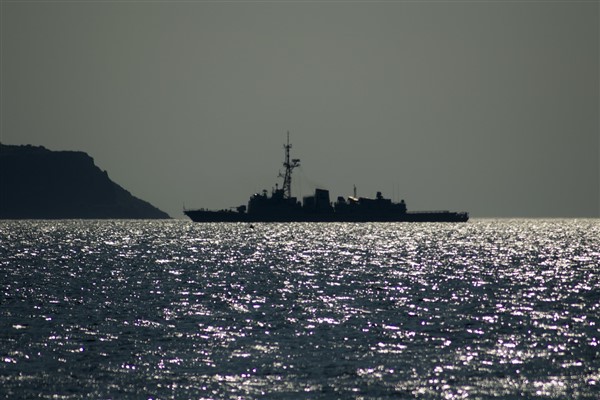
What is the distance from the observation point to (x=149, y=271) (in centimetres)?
8919

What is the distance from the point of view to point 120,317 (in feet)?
174

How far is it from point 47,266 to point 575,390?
71.1 metres

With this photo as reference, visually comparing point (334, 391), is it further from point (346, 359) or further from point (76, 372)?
point (76, 372)

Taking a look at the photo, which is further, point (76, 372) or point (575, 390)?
point (76, 372)

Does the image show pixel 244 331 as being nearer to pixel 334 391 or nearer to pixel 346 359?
pixel 346 359

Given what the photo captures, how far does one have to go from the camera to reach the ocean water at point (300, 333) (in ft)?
115

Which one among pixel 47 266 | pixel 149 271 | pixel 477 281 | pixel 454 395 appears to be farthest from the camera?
pixel 47 266

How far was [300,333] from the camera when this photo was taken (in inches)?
1857

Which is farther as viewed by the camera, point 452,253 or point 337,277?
point 452,253

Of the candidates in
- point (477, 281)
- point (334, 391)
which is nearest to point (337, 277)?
point (477, 281)

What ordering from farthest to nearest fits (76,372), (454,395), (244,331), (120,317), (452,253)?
1. (452,253)
2. (120,317)
3. (244,331)
4. (76,372)
5. (454,395)

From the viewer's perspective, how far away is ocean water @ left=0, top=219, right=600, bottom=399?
3500cm

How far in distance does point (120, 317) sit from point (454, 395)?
83.4ft

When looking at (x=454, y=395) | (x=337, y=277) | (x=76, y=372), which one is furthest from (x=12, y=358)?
(x=337, y=277)
